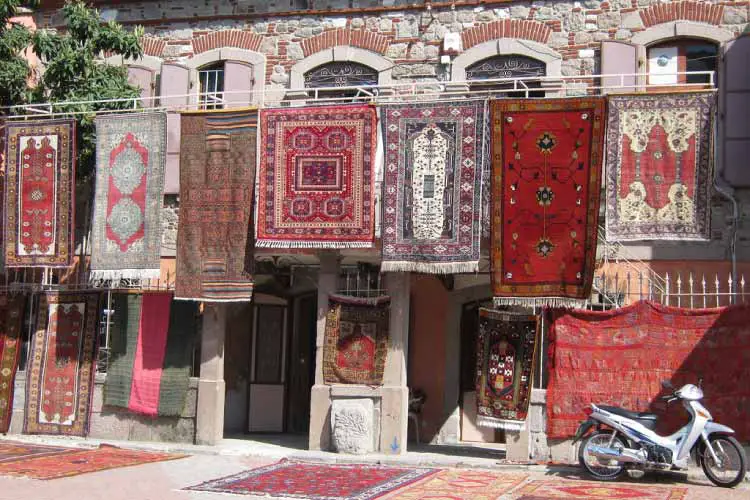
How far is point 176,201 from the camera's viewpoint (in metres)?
17.5

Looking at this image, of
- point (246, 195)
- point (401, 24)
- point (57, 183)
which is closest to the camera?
point (246, 195)

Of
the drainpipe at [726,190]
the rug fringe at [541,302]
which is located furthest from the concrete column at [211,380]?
the drainpipe at [726,190]

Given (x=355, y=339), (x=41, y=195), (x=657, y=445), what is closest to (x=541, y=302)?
(x=657, y=445)

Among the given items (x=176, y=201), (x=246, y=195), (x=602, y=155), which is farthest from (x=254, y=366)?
(x=602, y=155)

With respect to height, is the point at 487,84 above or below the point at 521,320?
above

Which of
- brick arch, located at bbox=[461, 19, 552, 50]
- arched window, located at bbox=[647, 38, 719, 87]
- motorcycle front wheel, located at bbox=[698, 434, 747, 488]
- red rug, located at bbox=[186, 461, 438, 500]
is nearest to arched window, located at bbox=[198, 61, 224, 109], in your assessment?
brick arch, located at bbox=[461, 19, 552, 50]

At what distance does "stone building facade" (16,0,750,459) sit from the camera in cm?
1490

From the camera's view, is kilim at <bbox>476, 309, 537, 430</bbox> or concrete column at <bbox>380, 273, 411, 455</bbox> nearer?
kilim at <bbox>476, 309, 537, 430</bbox>

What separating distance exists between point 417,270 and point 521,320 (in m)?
1.59

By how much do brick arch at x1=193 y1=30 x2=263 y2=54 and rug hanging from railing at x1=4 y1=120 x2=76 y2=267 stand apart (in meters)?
3.10

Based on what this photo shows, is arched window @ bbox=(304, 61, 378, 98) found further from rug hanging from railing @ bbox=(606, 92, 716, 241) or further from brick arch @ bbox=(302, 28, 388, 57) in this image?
rug hanging from railing @ bbox=(606, 92, 716, 241)

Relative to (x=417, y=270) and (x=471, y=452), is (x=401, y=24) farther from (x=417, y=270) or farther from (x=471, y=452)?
(x=471, y=452)

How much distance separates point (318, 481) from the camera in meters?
12.0

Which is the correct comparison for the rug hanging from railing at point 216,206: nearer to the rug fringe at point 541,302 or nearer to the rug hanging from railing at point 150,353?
the rug hanging from railing at point 150,353
